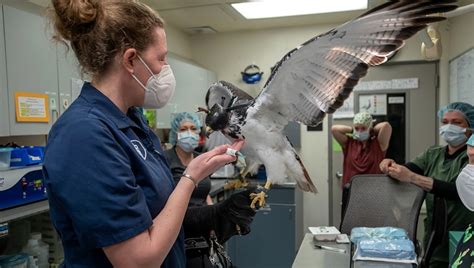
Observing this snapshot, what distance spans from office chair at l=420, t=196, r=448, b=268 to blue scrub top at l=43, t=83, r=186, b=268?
5.83 feet

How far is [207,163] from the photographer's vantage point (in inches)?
32.8

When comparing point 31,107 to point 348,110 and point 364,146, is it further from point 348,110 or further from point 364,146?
point 348,110

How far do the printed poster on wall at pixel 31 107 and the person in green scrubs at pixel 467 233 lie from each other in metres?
1.99

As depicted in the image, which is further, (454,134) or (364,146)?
(364,146)

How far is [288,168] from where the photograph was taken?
3.84 ft

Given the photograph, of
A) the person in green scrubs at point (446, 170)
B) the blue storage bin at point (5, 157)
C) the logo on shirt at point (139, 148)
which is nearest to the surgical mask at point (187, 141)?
the blue storage bin at point (5, 157)

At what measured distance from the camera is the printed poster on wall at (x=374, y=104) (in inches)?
146

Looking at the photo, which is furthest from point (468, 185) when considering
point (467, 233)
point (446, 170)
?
point (446, 170)

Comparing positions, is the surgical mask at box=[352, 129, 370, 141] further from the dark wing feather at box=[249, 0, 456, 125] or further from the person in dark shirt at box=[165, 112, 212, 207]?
the dark wing feather at box=[249, 0, 456, 125]

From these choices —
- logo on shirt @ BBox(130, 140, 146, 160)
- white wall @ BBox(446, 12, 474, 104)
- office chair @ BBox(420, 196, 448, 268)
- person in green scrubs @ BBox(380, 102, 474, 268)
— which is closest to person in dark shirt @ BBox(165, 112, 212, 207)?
logo on shirt @ BBox(130, 140, 146, 160)

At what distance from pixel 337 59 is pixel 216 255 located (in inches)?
31.7

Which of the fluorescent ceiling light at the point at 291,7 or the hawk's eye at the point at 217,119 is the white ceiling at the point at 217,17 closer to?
the fluorescent ceiling light at the point at 291,7

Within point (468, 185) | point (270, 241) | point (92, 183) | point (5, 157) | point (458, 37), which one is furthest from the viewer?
point (270, 241)

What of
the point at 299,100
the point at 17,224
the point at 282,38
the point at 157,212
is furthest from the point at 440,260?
the point at 282,38
